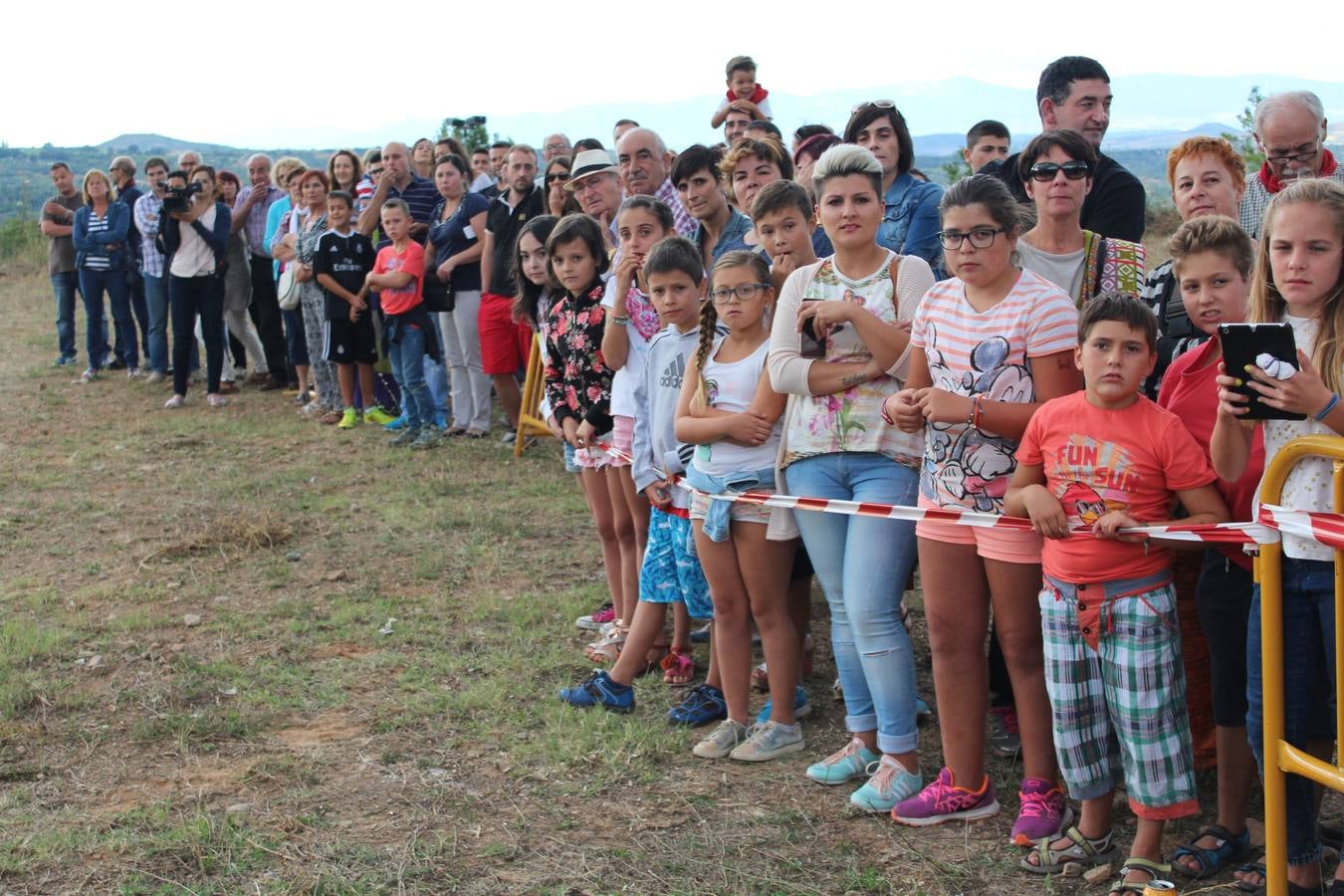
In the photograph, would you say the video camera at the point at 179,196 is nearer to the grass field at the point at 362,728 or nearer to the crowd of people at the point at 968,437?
the grass field at the point at 362,728

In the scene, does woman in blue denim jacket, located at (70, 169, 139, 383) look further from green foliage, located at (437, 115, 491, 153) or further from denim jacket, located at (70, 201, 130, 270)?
green foliage, located at (437, 115, 491, 153)

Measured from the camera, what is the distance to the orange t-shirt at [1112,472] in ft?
11.0

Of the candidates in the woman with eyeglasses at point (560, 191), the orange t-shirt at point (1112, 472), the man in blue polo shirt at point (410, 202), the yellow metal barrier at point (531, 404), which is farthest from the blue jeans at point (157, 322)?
the orange t-shirt at point (1112, 472)

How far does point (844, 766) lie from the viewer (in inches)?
172

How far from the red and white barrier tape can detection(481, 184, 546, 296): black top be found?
18.4 feet

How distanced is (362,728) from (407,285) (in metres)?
5.93

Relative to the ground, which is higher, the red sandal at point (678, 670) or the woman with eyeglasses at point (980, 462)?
the woman with eyeglasses at point (980, 462)

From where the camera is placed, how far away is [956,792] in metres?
4.02

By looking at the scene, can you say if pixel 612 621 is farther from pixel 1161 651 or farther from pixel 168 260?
pixel 168 260

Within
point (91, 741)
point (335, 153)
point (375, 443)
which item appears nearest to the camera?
point (91, 741)

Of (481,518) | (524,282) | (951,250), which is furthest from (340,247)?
(951,250)

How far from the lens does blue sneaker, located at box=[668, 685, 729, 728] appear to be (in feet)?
16.2

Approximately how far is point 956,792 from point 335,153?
31.8ft

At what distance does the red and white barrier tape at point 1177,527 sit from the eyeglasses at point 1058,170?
1082mm
